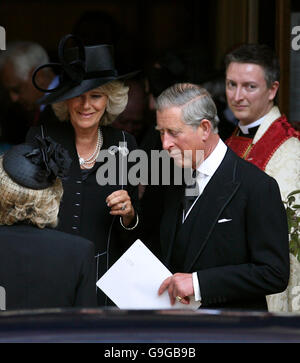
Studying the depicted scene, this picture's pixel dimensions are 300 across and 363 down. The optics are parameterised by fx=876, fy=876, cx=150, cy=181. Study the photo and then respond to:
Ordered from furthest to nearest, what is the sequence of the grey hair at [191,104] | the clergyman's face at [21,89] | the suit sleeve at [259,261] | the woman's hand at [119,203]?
the clergyman's face at [21,89], the woman's hand at [119,203], the grey hair at [191,104], the suit sleeve at [259,261]

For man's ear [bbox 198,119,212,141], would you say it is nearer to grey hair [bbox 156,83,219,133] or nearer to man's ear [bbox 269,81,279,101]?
grey hair [bbox 156,83,219,133]

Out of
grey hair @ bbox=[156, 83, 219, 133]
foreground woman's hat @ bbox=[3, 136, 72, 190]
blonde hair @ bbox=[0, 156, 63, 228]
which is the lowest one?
blonde hair @ bbox=[0, 156, 63, 228]

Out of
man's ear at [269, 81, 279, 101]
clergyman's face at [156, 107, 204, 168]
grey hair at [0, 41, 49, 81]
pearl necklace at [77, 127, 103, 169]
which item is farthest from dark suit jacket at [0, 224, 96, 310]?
grey hair at [0, 41, 49, 81]

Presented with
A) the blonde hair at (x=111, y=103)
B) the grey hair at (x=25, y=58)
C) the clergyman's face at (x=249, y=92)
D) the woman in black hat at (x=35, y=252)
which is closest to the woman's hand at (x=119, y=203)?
the blonde hair at (x=111, y=103)

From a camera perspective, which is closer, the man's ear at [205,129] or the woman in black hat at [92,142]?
the man's ear at [205,129]

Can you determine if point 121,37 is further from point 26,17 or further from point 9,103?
point 26,17

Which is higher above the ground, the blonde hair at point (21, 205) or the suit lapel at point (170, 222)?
the blonde hair at point (21, 205)

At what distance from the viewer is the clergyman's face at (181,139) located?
11.3 feet

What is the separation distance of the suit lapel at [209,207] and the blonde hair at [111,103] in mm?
812

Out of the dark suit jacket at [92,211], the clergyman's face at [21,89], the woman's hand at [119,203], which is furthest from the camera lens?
the clergyman's face at [21,89]

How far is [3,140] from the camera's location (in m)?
7.11

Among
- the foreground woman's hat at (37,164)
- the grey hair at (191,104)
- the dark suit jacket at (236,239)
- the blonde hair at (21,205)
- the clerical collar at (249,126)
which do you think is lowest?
the dark suit jacket at (236,239)

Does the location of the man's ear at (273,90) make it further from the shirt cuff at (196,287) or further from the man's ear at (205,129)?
the shirt cuff at (196,287)

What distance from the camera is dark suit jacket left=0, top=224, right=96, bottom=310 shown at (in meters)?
3.01
